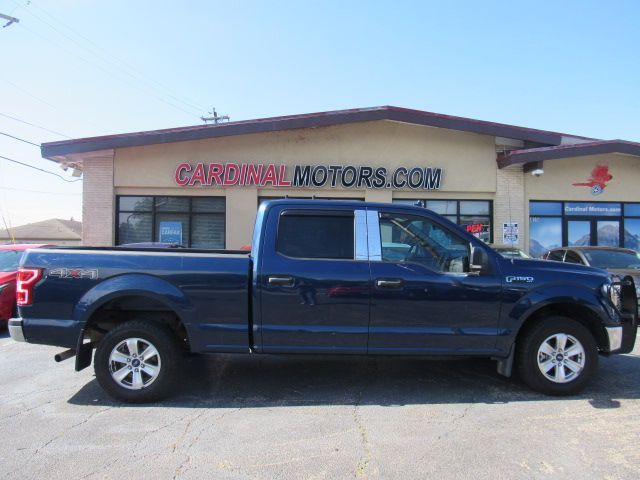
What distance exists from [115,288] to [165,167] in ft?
33.7

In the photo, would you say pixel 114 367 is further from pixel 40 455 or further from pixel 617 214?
pixel 617 214

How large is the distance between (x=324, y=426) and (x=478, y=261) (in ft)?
6.88

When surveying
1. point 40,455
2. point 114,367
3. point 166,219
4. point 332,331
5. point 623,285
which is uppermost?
point 166,219

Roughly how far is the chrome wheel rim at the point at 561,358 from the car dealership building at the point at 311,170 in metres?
9.55

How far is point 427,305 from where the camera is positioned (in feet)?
15.7

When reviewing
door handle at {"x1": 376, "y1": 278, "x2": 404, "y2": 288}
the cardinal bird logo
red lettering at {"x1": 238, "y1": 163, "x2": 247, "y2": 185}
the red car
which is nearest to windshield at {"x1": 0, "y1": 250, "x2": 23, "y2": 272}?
the red car

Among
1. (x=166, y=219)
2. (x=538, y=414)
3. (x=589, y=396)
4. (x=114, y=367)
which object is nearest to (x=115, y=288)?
(x=114, y=367)

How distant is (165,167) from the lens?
47.0 feet

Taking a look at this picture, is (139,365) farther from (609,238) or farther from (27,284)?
(609,238)

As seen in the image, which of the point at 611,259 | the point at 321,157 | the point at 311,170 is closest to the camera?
the point at 611,259

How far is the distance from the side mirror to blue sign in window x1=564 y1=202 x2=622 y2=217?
40.3ft

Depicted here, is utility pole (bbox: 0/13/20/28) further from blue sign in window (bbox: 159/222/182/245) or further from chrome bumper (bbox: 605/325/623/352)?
chrome bumper (bbox: 605/325/623/352)

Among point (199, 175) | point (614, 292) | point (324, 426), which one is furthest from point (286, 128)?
point (324, 426)

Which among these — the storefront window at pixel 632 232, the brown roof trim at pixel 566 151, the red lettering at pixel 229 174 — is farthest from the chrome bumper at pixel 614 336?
the storefront window at pixel 632 232
